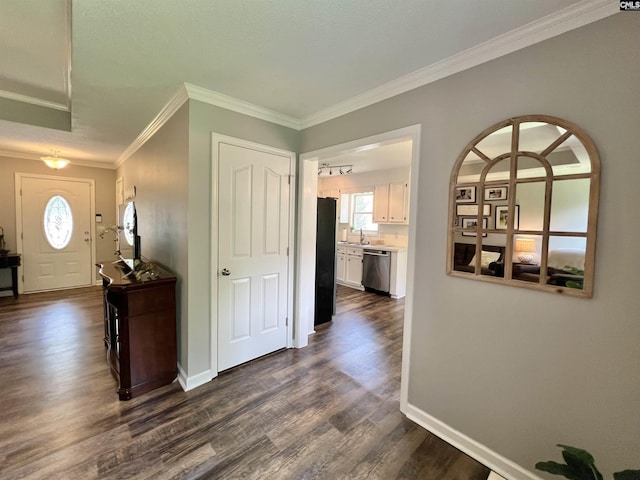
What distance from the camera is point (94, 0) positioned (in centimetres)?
135

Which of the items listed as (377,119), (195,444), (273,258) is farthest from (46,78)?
(195,444)

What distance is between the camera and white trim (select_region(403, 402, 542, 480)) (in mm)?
1565

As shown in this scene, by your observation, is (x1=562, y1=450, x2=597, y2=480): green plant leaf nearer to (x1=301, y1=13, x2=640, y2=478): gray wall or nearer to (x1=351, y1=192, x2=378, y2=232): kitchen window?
(x1=301, y1=13, x2=640, y2=478): gray wall

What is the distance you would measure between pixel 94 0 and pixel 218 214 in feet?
4.71

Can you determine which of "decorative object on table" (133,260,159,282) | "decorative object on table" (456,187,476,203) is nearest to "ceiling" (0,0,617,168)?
"decorative object on table" (456,187,476,203)

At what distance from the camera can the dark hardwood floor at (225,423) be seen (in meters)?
1.60

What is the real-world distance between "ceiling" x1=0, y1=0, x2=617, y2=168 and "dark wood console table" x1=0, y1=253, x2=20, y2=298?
3056 millimetres

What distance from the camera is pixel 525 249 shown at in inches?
60.4

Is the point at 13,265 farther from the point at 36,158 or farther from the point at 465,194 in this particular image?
the point at 465,194

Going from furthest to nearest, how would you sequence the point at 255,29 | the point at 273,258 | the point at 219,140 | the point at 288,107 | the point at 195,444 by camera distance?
the point at 273,258
the point at 288,107
the point at 219,140
the point at 195,444
the point at 255,29

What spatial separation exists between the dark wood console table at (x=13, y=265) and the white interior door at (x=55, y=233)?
0.23m

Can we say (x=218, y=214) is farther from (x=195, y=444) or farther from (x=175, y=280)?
(x=195, y=444)

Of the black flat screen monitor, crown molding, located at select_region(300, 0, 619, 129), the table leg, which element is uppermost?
crown molding, located at select_region(300, 0, 619, 129)

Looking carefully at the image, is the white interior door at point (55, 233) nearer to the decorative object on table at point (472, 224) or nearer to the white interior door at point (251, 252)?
the white interior door at point (251, 252)
